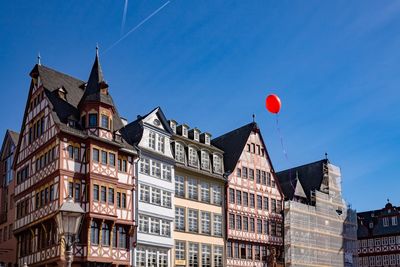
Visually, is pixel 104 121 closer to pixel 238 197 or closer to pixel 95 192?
pixel 95 192

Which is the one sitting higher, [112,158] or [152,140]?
[152,140]

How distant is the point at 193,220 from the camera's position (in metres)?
51.6

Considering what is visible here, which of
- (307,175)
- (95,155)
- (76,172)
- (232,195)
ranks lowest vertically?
(76,172)

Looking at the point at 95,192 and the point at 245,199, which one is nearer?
the point at 95,192

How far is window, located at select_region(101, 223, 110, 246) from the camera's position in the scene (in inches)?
1678

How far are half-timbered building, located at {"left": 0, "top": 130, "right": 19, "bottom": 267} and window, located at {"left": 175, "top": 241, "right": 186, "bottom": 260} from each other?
11977mm

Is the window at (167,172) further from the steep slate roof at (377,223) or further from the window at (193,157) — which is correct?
the steep slate roof at (377,223)

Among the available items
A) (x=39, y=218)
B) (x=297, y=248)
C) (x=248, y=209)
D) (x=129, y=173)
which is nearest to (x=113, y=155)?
(x=129, y=173)

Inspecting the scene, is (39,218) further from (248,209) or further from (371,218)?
(371,218)

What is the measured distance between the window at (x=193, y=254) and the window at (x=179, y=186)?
4009mm

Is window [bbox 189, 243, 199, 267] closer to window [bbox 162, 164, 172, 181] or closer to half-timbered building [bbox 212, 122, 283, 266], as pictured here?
half-timbered building [bbox 212, 122, 283, 266]

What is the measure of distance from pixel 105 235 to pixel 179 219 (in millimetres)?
8745

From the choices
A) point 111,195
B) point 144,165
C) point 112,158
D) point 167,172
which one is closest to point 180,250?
point 167,172

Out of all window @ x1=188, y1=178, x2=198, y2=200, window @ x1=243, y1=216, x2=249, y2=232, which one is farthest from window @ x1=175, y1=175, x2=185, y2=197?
window @ x1=243, y1=216, x2=249, y2=232
